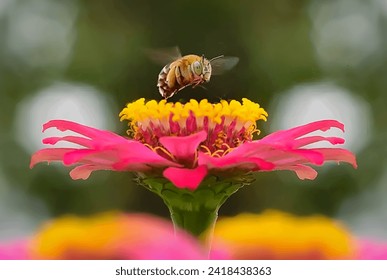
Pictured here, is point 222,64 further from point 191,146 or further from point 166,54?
point 191,146

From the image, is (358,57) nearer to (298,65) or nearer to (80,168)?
(298,65)

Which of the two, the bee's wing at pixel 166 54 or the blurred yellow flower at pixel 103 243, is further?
the bee's wing at pixel 166 54

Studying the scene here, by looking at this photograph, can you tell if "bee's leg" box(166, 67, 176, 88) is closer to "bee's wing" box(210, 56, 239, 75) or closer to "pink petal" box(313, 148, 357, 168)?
"bee's wing" box(210, 56, 239, 75)

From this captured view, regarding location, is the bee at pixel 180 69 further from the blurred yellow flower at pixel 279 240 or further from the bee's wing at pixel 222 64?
the blurred yellow flower at pixel 279 240

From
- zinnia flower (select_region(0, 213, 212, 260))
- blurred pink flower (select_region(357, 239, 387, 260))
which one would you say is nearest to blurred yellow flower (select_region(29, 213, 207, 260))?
zinnia flower (select_region(0, 213, 212, 260))

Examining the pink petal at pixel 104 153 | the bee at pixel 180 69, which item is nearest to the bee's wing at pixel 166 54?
the bee at pixel 180 69
